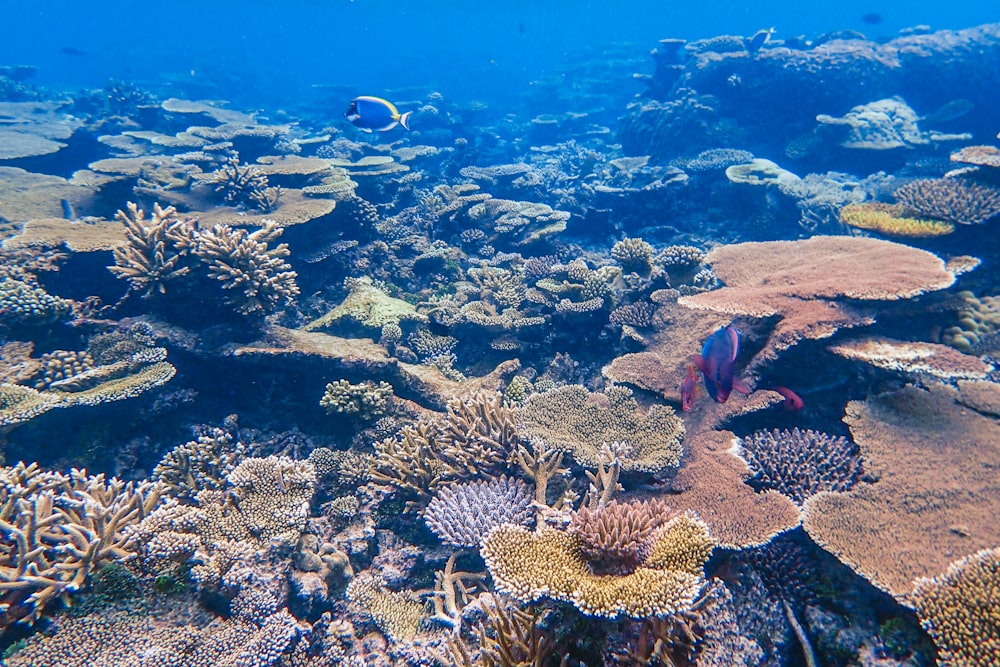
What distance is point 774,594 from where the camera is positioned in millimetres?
2971

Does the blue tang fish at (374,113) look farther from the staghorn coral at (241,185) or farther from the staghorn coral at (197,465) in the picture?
the staghorn coral at (197,465)

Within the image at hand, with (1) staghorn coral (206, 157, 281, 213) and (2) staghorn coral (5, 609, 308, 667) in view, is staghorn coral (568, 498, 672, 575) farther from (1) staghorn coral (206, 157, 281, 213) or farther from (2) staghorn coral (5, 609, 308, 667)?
(1) staghorn coral (206, 157, 281, 213)

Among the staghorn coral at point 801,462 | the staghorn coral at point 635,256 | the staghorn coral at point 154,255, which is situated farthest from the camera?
the staghorn coral at point 635,256

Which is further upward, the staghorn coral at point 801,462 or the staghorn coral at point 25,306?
the staghorn coral at point 25,306

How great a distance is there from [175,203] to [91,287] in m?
2.47

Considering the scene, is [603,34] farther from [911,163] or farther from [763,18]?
[911,163]

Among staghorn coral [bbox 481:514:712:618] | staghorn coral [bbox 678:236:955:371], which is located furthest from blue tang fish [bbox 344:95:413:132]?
staghorn coral [bbox 481:514:712:618]

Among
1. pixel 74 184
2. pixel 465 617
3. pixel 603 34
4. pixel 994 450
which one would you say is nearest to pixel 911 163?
pixel 994 450

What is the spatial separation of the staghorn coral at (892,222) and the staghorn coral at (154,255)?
8292 millimetres

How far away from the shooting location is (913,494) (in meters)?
3.19

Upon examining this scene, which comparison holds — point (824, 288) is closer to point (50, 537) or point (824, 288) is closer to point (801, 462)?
point (801, 462)

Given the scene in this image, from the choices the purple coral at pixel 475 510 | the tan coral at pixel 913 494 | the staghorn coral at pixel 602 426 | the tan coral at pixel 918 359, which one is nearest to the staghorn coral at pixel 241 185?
the staghorn coral at pixel 602 426

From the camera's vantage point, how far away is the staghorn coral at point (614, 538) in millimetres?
2475

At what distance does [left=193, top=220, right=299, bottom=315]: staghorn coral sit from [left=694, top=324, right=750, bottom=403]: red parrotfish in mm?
4680
